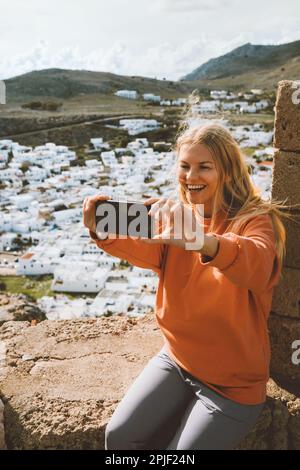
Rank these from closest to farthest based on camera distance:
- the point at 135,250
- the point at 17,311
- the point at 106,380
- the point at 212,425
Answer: the point at 212,425
the point at 135,250
the point at 106,380
the point at 17,311

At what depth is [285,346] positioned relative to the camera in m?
2.75

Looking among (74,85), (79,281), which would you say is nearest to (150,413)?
(79,281)

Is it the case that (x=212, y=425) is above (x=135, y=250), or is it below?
below

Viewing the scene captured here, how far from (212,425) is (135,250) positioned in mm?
818

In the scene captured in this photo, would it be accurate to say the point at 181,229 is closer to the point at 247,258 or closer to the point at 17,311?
the point at 247,258

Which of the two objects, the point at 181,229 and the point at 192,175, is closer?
the point at 181,229

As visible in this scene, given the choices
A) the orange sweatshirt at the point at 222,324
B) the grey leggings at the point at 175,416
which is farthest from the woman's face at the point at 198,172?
the grey leggings at the point at 175,416

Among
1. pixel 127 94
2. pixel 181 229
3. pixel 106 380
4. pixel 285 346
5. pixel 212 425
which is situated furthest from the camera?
pixel 127 94

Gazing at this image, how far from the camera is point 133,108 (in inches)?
2702

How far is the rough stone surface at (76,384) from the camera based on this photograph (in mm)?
2588

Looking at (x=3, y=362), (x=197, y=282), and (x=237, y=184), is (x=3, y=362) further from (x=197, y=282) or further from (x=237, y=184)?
(x=237, y=184)

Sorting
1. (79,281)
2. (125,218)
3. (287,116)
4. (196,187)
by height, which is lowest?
(79,281)

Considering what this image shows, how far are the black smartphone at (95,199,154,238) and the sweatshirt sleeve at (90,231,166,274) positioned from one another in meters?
0.17

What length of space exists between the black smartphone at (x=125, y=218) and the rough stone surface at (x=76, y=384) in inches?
39.7
